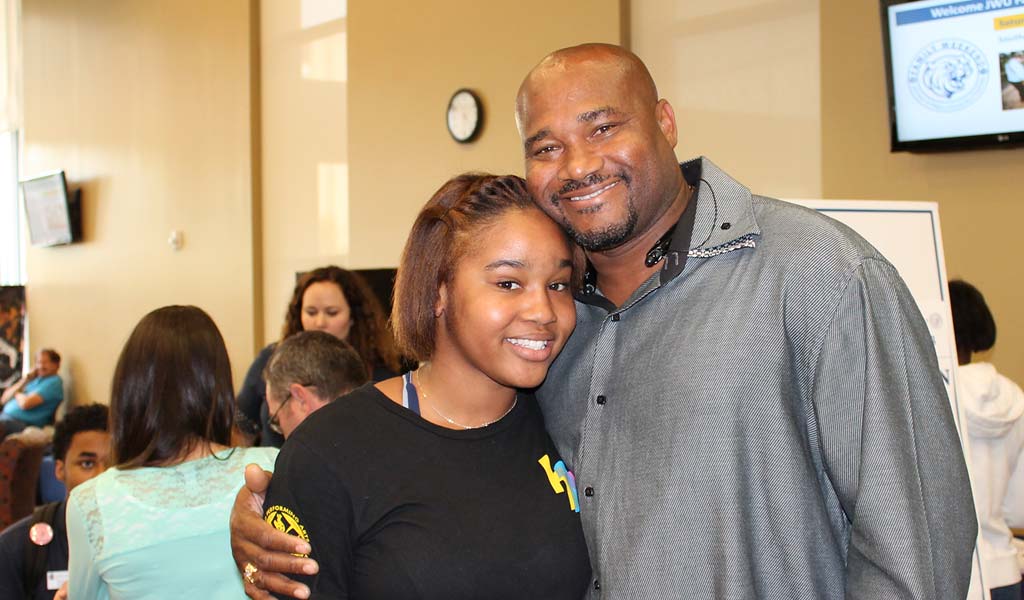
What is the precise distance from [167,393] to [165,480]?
20 centimetres

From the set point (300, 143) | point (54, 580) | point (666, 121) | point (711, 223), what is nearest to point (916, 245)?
point (666, 121)

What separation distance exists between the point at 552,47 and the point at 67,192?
772cm

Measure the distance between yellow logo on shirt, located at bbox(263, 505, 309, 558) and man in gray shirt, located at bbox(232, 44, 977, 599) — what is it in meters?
0.03

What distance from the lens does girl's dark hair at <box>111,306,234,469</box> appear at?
2246 mm

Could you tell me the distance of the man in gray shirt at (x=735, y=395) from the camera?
1393mm

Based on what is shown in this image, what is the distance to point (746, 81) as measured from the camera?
16.3 feet

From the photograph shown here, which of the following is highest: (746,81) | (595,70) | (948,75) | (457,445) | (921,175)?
(746,81)

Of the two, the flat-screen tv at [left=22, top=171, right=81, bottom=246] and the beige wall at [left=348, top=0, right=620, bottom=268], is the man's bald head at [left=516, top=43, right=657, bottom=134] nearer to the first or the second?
the beige wall at [left=348, top=0, right=620, bottom=268]

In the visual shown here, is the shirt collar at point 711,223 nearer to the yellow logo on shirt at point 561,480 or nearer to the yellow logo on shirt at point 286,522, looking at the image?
the yellow logo on shirt at point 561,480

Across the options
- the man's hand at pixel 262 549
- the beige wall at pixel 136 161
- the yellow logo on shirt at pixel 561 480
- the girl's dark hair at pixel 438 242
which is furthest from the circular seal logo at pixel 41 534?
the beige wall at pixel 136 161

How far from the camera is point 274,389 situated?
2826mm

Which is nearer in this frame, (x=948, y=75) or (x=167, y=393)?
(x=167, y=393)

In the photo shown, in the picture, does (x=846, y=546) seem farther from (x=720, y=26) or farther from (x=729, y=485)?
(x=720, y=26)

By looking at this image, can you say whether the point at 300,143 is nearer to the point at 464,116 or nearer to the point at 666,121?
the point at 464,116
